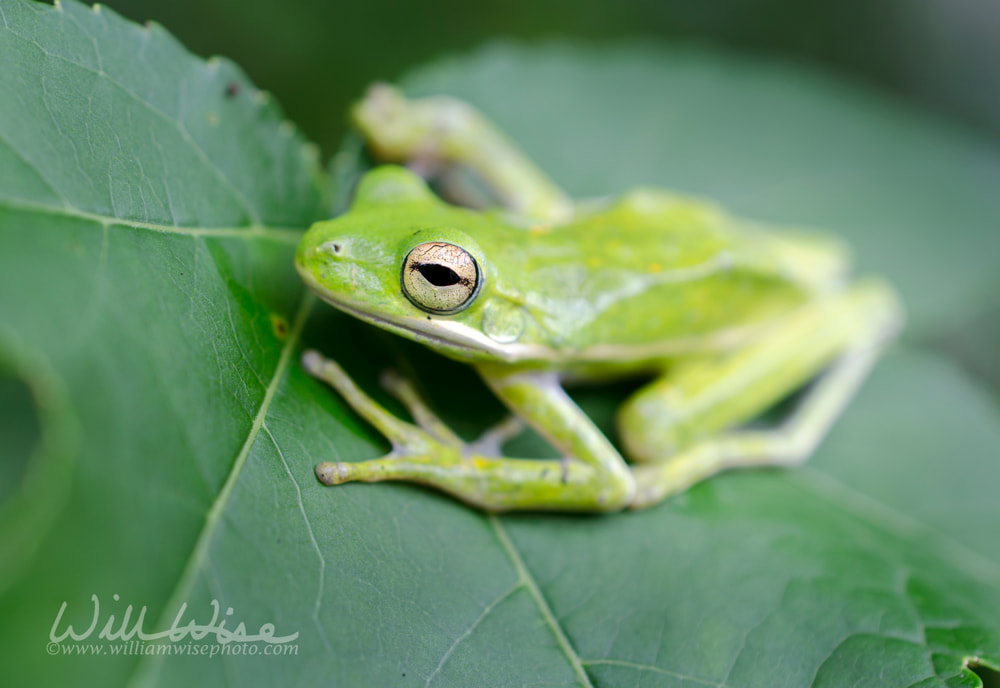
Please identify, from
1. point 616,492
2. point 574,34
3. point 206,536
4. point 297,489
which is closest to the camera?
point 206,536

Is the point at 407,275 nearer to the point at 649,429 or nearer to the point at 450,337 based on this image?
the point at 450,337

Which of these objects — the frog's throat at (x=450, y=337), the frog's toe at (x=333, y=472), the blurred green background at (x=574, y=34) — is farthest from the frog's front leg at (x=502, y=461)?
the blurred green background at (x=574, y=34)

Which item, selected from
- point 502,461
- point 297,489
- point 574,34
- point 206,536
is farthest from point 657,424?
point 574,34

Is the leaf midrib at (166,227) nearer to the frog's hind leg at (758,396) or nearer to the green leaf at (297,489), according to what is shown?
the green leaf at (297,489)

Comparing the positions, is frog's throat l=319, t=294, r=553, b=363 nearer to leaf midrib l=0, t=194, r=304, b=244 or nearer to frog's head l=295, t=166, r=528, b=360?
frog's head l=295, t=166, r=528, b=360

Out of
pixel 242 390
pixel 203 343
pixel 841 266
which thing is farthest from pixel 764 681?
pixel 841 266

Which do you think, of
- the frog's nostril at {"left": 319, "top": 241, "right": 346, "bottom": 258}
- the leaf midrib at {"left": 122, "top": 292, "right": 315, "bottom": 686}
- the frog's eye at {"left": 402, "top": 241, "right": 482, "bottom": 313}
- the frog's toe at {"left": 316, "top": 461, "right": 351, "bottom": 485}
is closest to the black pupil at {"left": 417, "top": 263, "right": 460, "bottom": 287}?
the frog's eye at {"left": 402, "top": 241, "right": 482, "bottom": 313}

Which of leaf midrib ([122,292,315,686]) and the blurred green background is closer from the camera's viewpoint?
leaf midrib ([122,292,315,686])
